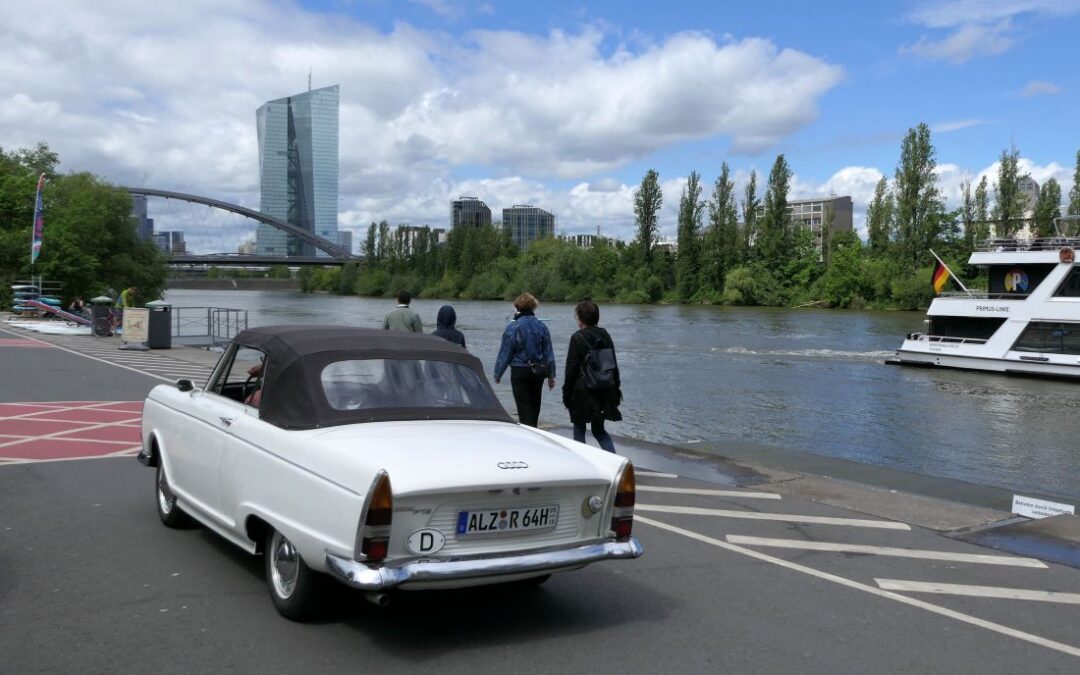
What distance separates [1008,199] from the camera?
86250 mm

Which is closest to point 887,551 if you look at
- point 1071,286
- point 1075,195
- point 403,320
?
point 403,320

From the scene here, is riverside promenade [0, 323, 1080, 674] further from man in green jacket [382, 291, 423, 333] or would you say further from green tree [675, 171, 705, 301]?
green tree [675, 171, 705, 301]

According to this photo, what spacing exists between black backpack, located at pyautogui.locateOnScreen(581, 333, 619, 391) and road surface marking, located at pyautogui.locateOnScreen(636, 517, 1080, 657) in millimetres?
1925

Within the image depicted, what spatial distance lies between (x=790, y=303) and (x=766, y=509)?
8762 cm

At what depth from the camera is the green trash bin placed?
84.6 ft

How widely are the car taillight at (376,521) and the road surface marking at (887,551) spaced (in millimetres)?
3603

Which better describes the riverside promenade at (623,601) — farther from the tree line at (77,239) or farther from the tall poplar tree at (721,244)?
the tall poplar tree at (721,244)

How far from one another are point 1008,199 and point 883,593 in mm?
90991

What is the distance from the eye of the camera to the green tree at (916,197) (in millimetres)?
85750

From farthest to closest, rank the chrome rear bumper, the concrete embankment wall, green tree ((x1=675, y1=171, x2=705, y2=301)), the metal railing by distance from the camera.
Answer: the concrete embankment wall → green tree ((x1=675, y1=171, x2=705, y2=301)) → the metal railing → the chrome rear bumper

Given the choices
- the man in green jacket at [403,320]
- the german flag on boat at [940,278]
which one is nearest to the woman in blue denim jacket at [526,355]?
the man in green jacket at [403,320]

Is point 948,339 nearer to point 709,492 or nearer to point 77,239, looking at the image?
point 709,492

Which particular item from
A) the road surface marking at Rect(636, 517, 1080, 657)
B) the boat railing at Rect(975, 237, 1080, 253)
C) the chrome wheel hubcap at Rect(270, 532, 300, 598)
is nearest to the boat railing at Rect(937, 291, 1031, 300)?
the boat railing at Rect(975, 237, 1080, 253)

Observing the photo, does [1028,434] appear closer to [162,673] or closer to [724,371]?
[724,371]
